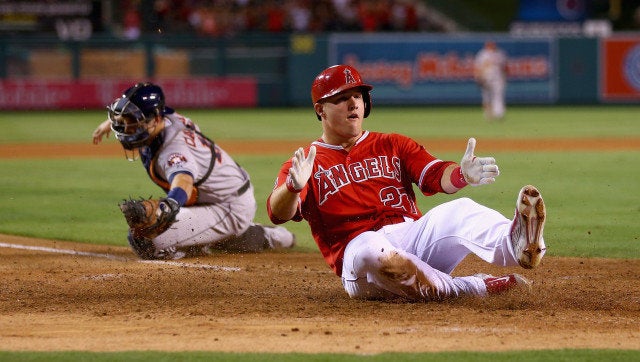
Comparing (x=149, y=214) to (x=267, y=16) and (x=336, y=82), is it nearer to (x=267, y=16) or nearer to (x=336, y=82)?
(x=336, y=82)

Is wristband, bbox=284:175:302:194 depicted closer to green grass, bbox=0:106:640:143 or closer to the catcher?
the catcher

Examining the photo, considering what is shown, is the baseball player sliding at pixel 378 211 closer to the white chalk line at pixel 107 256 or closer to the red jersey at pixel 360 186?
the red jersey at pixel 360 186

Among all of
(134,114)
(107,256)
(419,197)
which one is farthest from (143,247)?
(419,197)

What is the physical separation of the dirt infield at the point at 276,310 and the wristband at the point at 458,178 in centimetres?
70

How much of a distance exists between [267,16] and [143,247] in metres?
23.0

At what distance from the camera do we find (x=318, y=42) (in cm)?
2850

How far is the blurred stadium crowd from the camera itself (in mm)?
29531

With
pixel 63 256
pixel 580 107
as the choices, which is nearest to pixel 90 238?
pixel 63 256

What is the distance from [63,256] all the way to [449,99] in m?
22.2

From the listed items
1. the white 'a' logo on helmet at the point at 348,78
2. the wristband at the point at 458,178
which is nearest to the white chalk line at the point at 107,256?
the white 'a' logo on helmet at the point at 348,78

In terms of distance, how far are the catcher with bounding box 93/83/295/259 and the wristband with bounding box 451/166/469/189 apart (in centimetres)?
209

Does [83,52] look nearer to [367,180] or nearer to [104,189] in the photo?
[104,189]

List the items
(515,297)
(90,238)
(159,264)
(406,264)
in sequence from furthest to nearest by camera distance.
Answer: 1. (90,238)
2. (159,264)
3. (515,297)
4. (406,264)

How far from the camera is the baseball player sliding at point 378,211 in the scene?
534 centimetres
